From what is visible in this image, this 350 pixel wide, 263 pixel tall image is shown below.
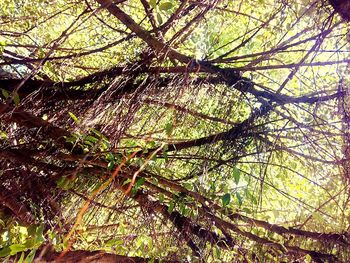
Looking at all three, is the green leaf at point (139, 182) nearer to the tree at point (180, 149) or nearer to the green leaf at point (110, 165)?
the tree at point (180, 149)

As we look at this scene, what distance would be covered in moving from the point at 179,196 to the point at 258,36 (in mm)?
1038

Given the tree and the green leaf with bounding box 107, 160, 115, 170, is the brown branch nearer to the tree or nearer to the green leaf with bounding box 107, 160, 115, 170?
the tree

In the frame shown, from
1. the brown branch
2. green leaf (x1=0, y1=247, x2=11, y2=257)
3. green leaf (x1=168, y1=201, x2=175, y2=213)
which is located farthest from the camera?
green leaf (x1=168, y1=201, x2=175, y2=213)

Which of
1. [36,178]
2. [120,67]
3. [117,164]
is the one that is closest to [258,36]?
[120,67]

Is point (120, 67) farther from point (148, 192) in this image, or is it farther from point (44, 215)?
point (44, 215)

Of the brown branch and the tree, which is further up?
the tree

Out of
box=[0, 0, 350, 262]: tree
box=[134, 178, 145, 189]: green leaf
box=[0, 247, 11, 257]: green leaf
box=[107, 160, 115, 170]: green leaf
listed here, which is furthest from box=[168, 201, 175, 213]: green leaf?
box=[0, 247, 11, 257]: green leaf

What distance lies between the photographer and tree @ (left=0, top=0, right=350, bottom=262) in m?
1.63

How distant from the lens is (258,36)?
219cm

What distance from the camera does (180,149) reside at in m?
1.82

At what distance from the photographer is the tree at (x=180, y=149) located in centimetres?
163

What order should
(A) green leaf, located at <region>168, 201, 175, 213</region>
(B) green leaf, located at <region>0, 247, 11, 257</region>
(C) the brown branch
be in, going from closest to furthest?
(B) green leaf, located at <region>0, 247, 11, 257</region> < (C) the brown branch < (A) green leaf, located at <region>168, 201, 175, 213</region>

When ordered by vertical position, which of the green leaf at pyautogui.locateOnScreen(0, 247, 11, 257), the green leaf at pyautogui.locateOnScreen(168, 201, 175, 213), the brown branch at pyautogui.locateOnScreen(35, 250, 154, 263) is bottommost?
the green leaf at pyautogui.locateOnScreen(0, 247, 11, 257)

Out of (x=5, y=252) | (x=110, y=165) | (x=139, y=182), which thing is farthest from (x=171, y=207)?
(x=5, y=252)
